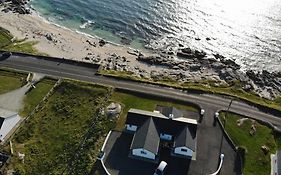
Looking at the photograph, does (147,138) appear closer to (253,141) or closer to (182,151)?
(182,151)

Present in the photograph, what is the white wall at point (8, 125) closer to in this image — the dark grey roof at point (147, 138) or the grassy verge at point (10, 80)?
the grassy verge at point (10, 80)

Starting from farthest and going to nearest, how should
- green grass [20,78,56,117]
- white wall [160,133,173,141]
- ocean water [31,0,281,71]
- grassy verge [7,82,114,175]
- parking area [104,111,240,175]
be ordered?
1. ocean water [31,0,281,71]
2. green grass [20,78,56,117]
3. white wall [160,133,173,141]
4. grassy verge [7,82,114,175]
5. parking area [104,111,240,175]

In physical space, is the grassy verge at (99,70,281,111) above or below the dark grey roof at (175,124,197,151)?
above

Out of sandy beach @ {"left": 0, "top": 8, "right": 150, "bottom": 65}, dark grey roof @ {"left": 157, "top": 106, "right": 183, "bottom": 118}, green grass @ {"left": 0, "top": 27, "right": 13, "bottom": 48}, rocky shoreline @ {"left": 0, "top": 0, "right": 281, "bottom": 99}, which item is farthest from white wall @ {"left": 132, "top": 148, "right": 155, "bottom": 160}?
green grass @ {"left": 0, "top": 27, "right": 13, "bottom": 48}

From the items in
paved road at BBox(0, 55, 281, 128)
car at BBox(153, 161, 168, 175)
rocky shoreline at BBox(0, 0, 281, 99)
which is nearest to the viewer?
car at BBox(153, 161, 168, 175)

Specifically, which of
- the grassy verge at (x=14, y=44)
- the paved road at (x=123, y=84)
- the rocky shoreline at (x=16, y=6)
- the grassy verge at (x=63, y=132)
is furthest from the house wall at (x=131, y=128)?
the rocky shoreline at (x=16, y=6)

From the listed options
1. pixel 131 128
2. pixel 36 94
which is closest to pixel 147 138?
pixel 131 128

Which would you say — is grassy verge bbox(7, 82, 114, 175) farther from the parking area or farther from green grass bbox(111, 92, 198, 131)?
the parking area
